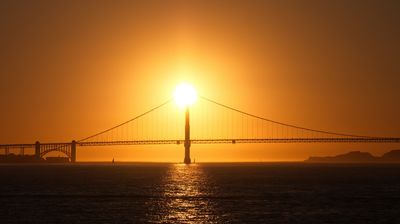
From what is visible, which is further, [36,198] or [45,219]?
[36,198]

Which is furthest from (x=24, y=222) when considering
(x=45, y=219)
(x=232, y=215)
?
(x=232, y=215)

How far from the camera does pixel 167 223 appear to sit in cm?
4919

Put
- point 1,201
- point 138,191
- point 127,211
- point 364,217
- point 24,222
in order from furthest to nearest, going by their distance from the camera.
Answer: point 138,191, point 1,201, point 127,211, point 364,217, point 24,222

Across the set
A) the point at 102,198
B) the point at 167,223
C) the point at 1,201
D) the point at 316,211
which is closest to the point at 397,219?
the point at 316,211

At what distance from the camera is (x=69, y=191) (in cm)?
8194

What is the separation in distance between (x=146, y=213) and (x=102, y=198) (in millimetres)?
15131

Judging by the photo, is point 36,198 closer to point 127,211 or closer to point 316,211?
point 127,211

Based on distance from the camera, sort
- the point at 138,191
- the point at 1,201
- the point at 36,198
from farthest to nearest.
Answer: the point at 138,191
the point at 36,198
the point at 1,201

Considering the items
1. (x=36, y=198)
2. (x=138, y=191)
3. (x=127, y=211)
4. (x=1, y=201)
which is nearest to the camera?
(x=127, y=211)

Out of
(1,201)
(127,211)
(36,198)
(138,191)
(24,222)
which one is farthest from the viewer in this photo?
(138,191)

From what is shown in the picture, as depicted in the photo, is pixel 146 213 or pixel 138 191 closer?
pixel 146 213

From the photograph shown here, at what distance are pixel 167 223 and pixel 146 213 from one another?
677 centimetres

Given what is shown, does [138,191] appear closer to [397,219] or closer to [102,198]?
[102,198]

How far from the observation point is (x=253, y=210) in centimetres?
5778
